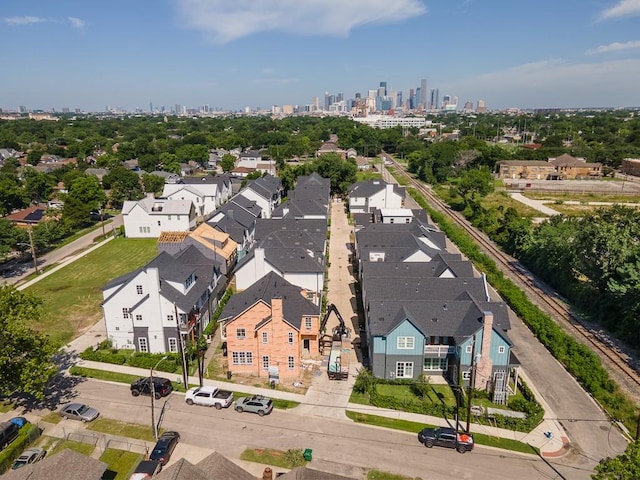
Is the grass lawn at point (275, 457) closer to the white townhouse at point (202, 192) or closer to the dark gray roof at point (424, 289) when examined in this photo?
the dark gray roof at point (424, 289)

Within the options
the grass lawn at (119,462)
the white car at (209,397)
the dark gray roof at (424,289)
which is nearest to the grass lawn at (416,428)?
the white car at (209,397)

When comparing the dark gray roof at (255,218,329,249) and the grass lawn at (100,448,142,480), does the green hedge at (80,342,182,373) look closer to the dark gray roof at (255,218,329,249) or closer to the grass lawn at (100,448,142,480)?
the grass lawn at (100,448,142,480)

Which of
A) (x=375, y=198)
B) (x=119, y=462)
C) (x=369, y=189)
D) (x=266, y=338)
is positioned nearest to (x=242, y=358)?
(x=266, y=338)

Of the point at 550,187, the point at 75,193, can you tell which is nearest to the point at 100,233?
the point at 75,193

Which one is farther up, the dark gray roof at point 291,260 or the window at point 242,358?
the dark gray roof at point 291,260

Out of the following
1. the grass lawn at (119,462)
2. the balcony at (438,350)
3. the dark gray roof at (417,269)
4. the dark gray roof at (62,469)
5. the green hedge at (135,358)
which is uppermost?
the dark gray roof at (417,269)
